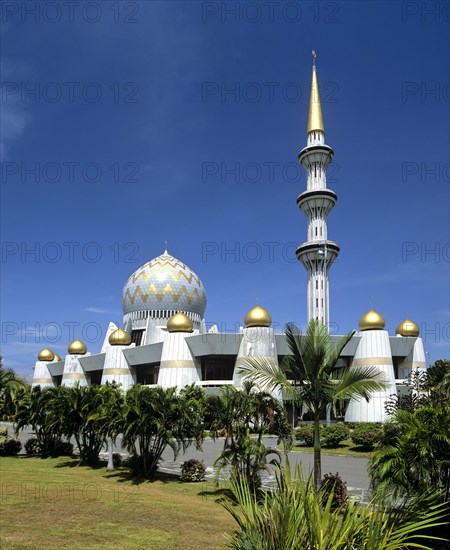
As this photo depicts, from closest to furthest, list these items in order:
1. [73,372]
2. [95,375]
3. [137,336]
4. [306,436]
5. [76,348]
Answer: [306,436]
[137,336]
[73,372]
[76,348]
[95,375]

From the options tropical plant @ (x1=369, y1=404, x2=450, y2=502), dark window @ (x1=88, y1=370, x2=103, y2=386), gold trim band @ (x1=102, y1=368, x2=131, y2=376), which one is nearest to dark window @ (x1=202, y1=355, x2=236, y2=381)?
gold trim band @ (x1=102, y1=368, x2=131, y2=376)

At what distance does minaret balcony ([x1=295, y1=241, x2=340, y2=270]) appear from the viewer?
52750 mm

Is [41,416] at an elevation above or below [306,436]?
above

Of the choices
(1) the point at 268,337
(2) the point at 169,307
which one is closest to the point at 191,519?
(1) the point at 268,337

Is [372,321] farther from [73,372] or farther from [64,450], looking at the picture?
[73,372]

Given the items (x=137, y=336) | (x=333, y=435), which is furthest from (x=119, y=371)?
(x=333, y=435)

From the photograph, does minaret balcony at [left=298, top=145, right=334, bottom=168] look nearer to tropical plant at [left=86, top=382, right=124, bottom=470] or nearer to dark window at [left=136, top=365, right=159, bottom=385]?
dark window at [left=136, top=365, right=159, bottom=385]

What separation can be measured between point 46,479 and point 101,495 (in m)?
4.89

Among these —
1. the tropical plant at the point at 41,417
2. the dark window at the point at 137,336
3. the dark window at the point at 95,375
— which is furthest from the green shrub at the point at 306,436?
the dark window at the point at 95,375

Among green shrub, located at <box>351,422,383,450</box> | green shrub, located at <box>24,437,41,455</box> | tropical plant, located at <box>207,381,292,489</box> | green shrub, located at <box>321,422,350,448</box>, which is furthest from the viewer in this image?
green shrub, located at <box>321,422,350,448</box>

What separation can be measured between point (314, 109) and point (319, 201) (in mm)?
12460

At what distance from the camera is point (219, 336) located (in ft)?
163

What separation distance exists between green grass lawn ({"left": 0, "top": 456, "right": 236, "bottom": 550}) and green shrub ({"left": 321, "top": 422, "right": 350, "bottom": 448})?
14.4 m

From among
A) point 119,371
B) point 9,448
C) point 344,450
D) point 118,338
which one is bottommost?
point 9,448
